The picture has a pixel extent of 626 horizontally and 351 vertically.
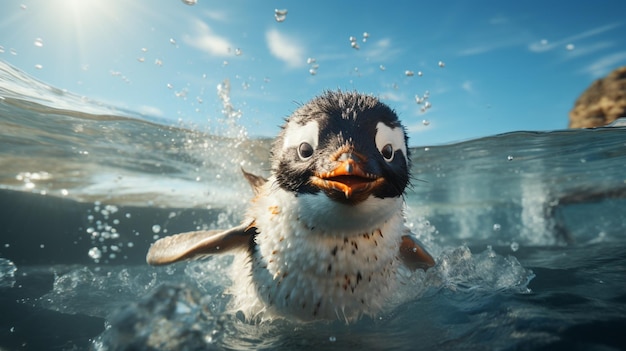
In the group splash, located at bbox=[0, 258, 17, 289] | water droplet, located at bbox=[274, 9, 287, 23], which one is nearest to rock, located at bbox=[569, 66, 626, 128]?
water droplet, located at bbox=[274, 9, 287, 23]

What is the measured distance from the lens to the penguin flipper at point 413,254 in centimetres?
358

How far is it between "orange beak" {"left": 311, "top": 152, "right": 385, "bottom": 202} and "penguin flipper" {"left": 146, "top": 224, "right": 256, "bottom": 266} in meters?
1.33

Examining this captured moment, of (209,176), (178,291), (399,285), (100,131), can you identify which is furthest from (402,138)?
(209,176)

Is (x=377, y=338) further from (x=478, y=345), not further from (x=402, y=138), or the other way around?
(x=402, y=138)

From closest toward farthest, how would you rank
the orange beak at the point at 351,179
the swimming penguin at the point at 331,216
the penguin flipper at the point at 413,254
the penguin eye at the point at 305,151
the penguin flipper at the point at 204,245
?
1. the orange beak at the point at 351,179
2. the swimming penguin at the point at 331,216
3. the penguin eye at the point at 305,151
4. the penguin flipper at the point at 204,245
5. the penguin flipper at the point at 413,254

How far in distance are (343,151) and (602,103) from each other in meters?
10.6

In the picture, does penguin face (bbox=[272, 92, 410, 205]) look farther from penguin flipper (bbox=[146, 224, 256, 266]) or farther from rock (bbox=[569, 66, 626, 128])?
rock (bbox=[569, 66, 626, 128])

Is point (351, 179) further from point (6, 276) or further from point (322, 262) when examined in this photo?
point (6, 276)

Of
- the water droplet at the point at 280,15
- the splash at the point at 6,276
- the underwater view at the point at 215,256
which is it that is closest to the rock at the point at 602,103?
the underwater view at the point at 215,256

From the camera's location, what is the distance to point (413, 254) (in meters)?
3.60

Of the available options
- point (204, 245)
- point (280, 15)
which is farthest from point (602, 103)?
point (204, 245)

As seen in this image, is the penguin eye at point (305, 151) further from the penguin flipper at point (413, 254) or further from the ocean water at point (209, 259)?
the penguin flipper at point (413, 254)

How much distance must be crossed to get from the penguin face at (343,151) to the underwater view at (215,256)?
1.50 feet

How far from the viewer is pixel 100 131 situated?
31.1 feet
